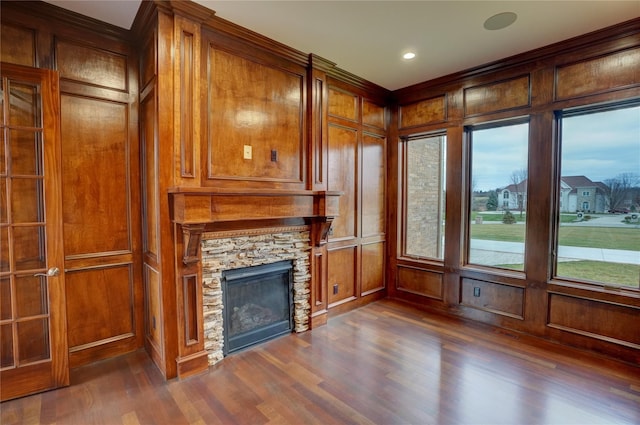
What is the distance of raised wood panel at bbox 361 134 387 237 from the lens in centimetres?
418

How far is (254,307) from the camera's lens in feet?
→ 10.2

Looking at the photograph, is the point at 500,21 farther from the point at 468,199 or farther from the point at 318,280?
the point at 318,280

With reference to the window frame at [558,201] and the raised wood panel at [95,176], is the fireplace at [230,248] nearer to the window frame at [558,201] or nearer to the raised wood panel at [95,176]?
the raised wood panel at [95,176]

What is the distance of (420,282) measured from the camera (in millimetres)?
4246

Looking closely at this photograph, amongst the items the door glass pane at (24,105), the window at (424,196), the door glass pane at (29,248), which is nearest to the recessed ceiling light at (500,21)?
the window at (424,196)

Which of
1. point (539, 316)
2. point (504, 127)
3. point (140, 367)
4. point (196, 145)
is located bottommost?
point (140, 367)

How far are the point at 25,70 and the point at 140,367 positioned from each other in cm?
250

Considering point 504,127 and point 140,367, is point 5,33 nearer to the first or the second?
point 140,367

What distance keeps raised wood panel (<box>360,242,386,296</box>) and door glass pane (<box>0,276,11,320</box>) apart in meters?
3.43

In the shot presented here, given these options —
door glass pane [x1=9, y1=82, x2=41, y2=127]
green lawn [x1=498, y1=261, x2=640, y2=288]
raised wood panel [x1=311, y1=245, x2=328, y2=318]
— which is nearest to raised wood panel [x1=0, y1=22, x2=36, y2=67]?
door glass pane [x1=9, y1=82, x2=41, y2=127]

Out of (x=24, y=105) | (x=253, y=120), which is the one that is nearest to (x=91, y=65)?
(x=24, y=105)

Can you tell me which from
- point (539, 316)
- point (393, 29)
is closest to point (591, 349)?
point (539, 316)

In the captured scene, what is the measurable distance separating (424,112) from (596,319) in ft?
9.58

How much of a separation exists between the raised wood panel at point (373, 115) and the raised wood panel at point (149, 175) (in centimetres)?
253
